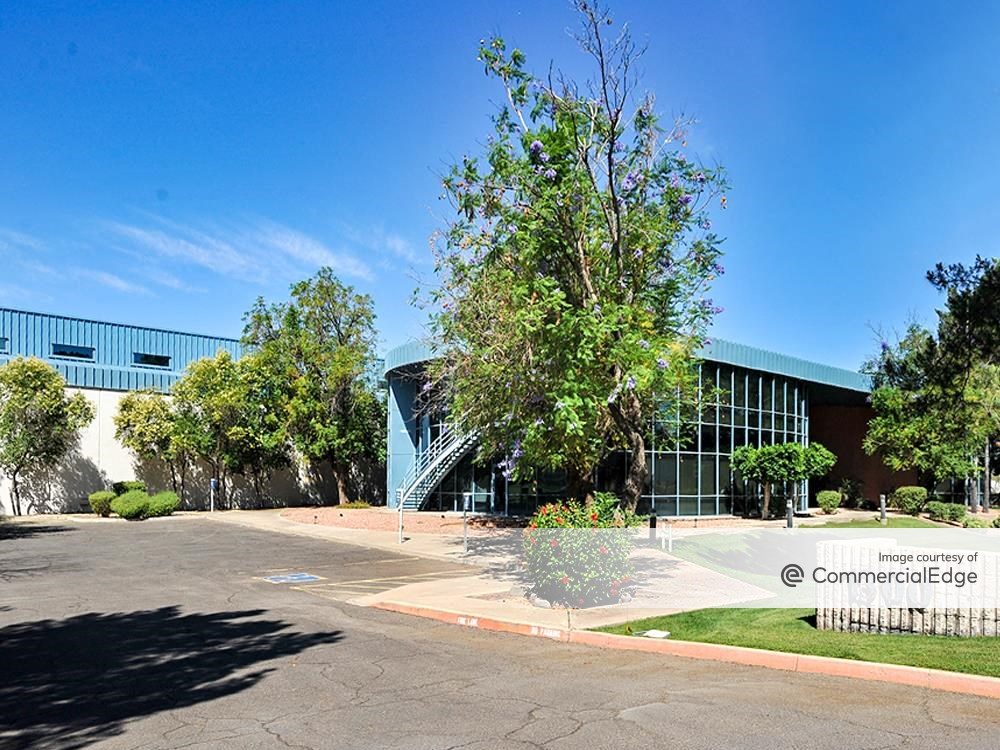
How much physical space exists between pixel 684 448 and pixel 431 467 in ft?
31.4

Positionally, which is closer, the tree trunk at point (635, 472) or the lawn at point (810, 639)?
the lawn at point (810, 639)

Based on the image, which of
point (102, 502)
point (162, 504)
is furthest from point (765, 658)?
point (102, 502)

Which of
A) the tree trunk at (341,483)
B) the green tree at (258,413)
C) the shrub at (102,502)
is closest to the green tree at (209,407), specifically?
Answer: the green tree at (258,413)

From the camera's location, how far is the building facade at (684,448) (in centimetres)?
2962

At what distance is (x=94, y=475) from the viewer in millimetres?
35750


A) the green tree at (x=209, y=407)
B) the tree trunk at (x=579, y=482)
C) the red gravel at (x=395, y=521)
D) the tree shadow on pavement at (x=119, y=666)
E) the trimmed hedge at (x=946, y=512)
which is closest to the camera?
the tree shadow on pavement at (x=119, y=666)

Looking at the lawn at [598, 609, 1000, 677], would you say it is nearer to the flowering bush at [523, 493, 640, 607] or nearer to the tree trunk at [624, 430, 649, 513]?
the flowering bush at [523, 493, 640, 607]

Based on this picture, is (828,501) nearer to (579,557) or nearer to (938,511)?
(938,511)

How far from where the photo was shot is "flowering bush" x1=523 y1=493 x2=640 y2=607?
11.3 m

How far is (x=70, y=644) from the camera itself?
9.37 m

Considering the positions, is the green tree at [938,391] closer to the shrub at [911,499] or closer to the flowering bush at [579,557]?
the shrub at [911,499]

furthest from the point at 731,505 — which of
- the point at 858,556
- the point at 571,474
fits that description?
the point at 858,556

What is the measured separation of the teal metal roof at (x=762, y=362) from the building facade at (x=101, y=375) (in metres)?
12.1

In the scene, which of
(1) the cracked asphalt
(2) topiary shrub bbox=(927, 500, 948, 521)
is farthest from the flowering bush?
(2) topiary shrub bbox=(927, 500, 948, 521)
